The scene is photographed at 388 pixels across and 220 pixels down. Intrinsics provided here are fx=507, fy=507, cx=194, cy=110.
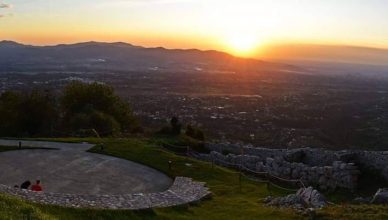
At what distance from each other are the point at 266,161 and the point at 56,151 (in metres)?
15.5

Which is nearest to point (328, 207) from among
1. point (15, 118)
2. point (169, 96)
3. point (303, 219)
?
point (303, 219)

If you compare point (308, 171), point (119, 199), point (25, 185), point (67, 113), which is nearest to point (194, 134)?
point (308, 171)

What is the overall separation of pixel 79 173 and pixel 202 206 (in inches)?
350

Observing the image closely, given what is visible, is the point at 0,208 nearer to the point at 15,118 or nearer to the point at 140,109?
the point at 15,118

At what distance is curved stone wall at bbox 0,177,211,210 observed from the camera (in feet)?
70.8

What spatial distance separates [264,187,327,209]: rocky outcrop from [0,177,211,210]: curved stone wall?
13.2ft

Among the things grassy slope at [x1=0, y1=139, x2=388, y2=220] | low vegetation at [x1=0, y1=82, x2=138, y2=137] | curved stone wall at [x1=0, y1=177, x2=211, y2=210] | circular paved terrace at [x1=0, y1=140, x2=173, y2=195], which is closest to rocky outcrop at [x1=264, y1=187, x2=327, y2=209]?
grassy slope at [x1=0, y1=139, x2=388, y2=220]

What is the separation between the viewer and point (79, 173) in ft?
99.3

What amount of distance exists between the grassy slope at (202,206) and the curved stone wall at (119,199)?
2.07ft

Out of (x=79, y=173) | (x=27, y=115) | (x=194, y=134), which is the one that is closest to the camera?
(x=79, y=173)

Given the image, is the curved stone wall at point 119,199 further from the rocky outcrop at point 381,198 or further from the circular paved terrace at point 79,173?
the rocky outcrop at point 381,198

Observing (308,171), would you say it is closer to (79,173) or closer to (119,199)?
(79,173)

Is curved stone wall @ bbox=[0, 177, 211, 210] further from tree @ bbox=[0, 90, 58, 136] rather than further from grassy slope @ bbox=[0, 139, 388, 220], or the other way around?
tree @ bbox=[0, 90, 58, 136]

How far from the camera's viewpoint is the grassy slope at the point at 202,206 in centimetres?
1989
